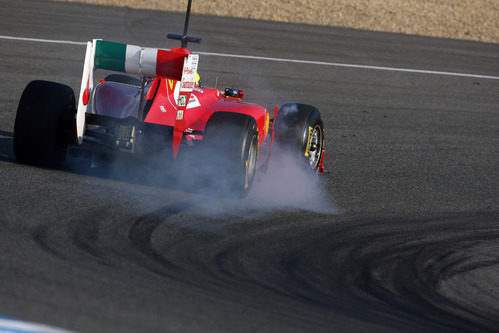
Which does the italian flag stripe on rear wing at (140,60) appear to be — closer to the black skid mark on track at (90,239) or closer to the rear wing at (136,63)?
the rear wing at (136,63)

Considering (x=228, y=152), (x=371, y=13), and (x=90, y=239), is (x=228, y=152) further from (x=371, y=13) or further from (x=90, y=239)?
(x=371, y=13)

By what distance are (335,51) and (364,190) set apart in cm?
923

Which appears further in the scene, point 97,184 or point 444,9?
point 444,9

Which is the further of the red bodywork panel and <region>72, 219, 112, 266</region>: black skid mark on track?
the red bodywork panel

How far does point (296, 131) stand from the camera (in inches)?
329

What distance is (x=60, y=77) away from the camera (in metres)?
13.0

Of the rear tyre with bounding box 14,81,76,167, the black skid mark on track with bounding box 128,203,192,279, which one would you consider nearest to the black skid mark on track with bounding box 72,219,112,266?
the black skid mark on track with bounding box 128,203,192,279

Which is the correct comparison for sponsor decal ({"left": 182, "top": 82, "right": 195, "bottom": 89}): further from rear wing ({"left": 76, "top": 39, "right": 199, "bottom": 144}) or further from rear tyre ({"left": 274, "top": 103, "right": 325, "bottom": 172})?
rear tyre ({"left": 274, "top": 103, "right": 325, "bottom": 172})

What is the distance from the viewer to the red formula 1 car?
23.9ft

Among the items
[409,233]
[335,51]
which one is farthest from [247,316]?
[335,51]

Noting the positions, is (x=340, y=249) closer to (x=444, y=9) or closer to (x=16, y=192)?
(x=16, y=192)

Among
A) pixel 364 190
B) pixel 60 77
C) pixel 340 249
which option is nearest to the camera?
pixel 340 249

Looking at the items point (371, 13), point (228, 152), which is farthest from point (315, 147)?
point (371, 13)

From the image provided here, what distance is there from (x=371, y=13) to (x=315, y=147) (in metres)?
13.8
